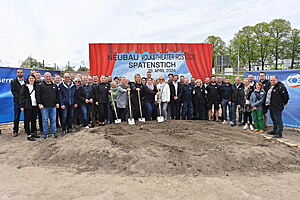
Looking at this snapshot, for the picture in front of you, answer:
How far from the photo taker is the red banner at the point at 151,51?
26.2 ft

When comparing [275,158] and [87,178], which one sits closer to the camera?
[87,178]

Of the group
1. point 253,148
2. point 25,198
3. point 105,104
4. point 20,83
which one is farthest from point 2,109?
point 253,148

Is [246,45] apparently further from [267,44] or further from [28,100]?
[28,100]

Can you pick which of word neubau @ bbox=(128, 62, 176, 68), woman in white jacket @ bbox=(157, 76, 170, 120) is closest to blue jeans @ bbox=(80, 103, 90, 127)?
woman in white jacket @ bbox=(157, 76, 170, 120)

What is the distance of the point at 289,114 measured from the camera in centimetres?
670

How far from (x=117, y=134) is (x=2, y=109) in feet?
14.9

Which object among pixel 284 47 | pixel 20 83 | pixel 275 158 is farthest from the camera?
pixel 284 47

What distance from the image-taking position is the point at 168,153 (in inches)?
157

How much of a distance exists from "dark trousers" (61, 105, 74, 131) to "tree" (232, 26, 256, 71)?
30.6m

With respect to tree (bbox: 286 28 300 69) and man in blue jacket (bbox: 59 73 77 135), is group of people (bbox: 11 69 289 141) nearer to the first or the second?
man in blue jacket (bbox: 59 73 77 135)

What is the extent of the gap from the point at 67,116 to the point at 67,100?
2.01ft

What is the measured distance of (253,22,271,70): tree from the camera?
2850 cm

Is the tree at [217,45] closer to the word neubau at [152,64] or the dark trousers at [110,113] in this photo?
the word neubau at [152,64]

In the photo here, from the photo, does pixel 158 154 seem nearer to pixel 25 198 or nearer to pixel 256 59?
pixel 25 198
